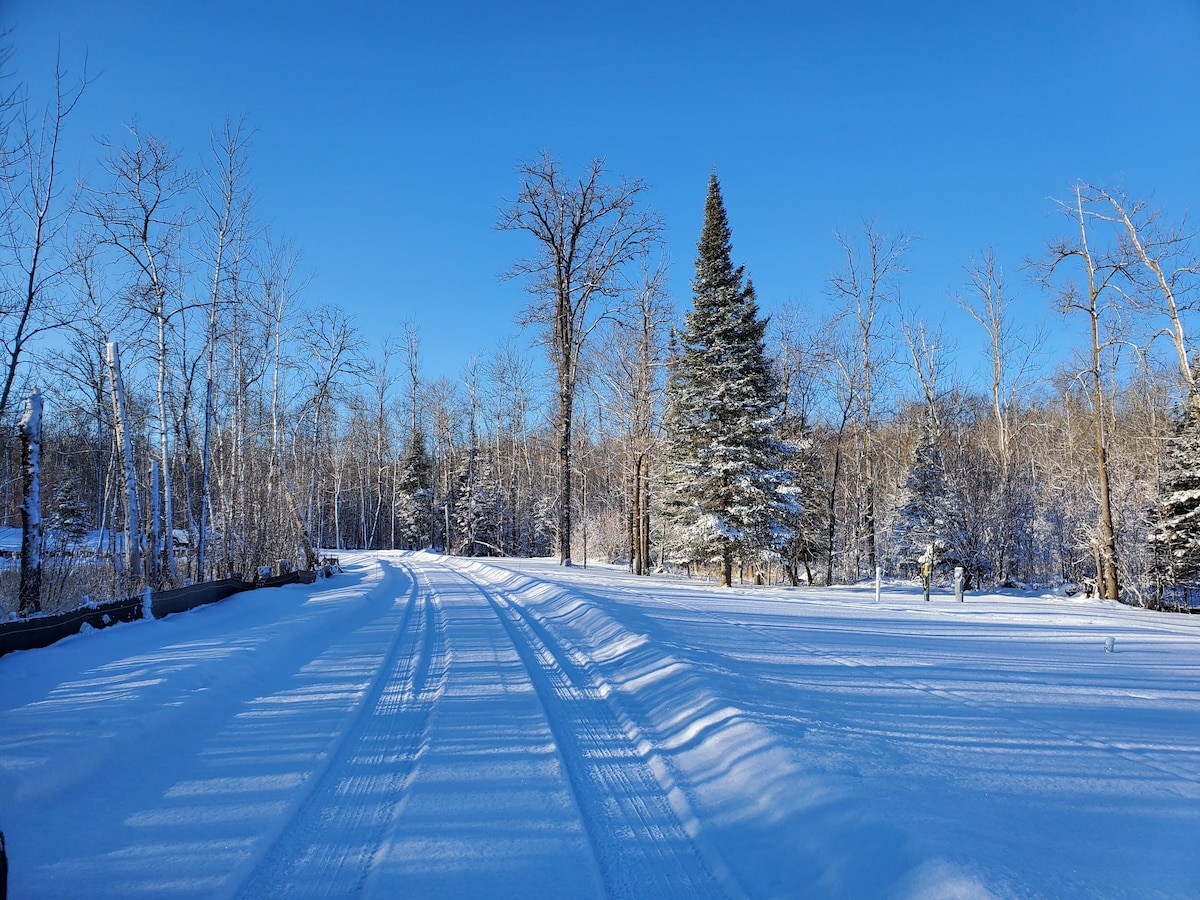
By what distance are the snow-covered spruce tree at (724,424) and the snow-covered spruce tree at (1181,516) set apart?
14.2 meters

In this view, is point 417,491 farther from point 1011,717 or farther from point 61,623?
point 1011,717

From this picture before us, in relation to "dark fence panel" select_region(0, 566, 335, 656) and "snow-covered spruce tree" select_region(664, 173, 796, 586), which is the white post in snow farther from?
"snow-covered spruce tree" select_region(664, 173, 796, 586)

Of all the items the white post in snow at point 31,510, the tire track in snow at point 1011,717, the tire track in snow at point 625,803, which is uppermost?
the white post in snow at point 31,510

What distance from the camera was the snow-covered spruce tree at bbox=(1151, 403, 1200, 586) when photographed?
798 inches

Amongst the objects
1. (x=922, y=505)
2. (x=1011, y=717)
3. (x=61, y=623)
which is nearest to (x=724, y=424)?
(x=1011, y=717)

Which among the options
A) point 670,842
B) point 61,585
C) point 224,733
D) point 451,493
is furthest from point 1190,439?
point 451,493

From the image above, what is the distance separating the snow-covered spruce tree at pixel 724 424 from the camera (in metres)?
18.3

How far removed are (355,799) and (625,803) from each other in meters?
1.69

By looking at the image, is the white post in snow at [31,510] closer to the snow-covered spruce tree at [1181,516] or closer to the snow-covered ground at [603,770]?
the snow-covered ground at [603,770]

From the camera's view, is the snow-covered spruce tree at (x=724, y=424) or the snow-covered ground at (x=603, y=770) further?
the snow-covered spruce tree at (x=724, y=424)

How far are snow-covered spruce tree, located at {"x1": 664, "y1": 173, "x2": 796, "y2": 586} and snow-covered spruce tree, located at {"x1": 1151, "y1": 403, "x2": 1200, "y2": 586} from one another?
46.5 feet

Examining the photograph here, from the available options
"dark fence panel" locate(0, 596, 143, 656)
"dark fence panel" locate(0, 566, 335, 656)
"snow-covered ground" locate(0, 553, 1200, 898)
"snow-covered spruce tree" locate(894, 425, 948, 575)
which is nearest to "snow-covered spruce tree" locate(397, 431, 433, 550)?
"snow-covered spruce tree" locate(894, 425, 948, 575)

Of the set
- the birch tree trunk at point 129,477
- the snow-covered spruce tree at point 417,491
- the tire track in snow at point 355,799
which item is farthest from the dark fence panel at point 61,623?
the snow-covered spruce tree at point 417,491

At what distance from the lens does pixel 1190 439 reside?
67.3 feet
